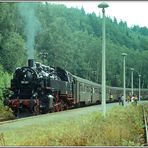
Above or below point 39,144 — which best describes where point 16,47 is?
above

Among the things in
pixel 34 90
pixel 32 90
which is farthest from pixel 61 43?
pixel 32 90

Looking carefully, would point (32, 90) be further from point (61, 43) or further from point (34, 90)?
point (61, 43)

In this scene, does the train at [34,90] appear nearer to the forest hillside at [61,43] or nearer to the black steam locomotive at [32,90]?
the black steam locomotive at [32,90]

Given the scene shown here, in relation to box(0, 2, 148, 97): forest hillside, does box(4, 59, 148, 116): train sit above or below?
below

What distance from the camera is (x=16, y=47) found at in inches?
1709

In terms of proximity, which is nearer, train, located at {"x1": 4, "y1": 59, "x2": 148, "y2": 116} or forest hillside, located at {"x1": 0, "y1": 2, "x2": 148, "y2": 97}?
train, located at {"x1": 4, "y1": 59, "x2": 148, "y2": 116}

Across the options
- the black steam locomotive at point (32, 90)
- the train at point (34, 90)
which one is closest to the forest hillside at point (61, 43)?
the train at point (34, 90)

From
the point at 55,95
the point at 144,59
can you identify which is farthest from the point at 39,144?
the point at 144,59

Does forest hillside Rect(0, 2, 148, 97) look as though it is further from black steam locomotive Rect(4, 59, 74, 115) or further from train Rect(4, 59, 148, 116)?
black steam locomotive Rect(4, 59, 74, 115)

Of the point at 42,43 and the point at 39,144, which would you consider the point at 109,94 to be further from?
the point at 39,144

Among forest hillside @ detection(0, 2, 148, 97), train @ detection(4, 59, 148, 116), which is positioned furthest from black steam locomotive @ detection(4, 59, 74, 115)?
forest hillside @ detection(0, 2, 148, 97)

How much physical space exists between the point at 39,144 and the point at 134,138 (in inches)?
163

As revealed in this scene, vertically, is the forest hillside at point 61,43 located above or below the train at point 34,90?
above

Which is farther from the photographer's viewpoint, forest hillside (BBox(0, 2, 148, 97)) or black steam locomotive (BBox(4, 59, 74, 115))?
forest hillside (BBox(0, 2, 148, 97))
